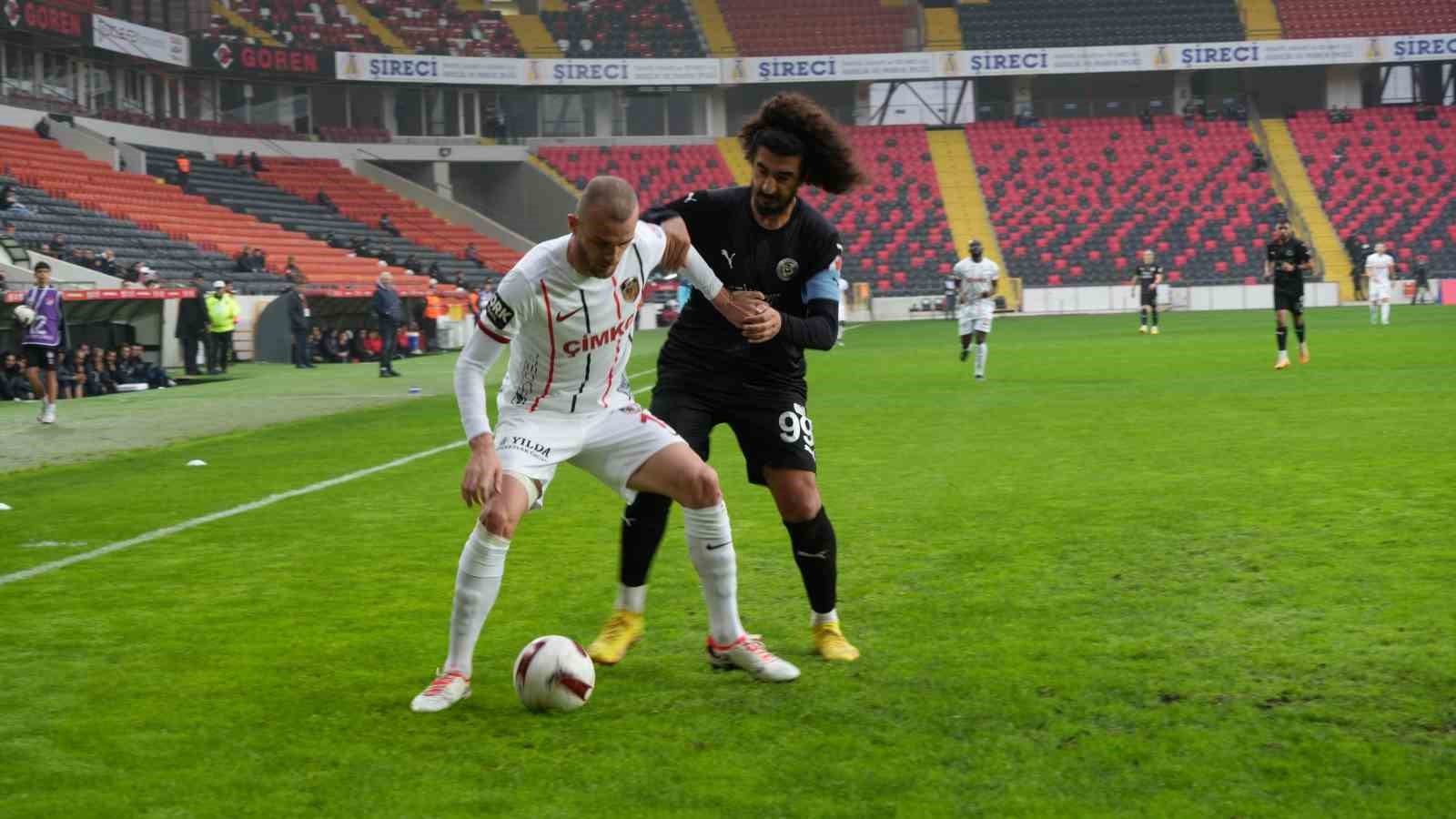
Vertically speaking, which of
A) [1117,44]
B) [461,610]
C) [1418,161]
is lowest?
[461,610]

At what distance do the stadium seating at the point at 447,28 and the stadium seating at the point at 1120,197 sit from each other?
1959 cm

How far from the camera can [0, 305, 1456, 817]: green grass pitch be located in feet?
14.0

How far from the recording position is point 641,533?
5961 millimetres

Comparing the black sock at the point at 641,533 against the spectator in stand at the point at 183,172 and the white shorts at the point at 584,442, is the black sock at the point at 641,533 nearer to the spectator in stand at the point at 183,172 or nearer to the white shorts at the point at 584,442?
the white shorts at the point at 584,442

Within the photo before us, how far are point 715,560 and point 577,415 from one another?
0.73 metres

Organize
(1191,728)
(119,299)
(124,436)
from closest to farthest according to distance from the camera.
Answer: (1191,728)
(124,436)
(119,299)

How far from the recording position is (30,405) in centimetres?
2141

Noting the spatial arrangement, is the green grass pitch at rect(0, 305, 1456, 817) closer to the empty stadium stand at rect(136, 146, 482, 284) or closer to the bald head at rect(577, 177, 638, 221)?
the bald head at rect(577, 177, 638, 221)

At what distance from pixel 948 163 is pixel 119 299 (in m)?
40.9

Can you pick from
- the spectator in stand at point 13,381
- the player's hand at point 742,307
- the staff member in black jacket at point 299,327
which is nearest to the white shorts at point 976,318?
the spectator in stand at point 13,381

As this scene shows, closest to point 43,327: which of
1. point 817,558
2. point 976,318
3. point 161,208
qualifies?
point 976,318

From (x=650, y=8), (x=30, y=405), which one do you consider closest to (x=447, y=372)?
(x=30, y=405)

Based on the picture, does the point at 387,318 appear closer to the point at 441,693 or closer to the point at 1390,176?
the point at 441,693

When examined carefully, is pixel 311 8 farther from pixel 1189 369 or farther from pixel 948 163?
pixel 1189 369
